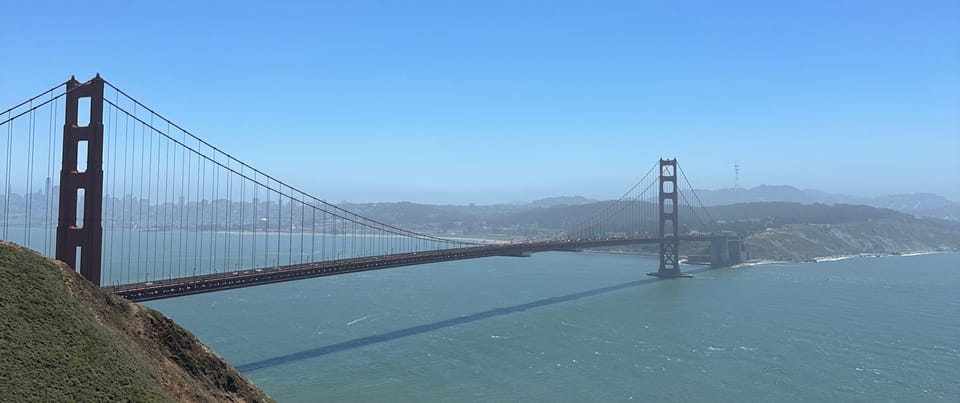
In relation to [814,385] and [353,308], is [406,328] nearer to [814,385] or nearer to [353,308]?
[353,308]

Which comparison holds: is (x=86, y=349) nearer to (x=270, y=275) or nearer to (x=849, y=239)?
(x=270, y=275)

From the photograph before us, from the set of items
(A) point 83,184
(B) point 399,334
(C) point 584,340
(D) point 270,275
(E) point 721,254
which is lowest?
(C) point 584,340

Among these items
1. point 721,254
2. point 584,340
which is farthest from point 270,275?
point 721,254

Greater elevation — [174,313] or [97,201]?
[97,201]

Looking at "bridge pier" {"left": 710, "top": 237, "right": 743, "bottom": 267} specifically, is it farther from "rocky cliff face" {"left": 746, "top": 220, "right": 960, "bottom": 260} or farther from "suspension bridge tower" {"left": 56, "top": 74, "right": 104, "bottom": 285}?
"suspension bridge tower" {"left": 56, "top": 74, "right": 104, "bottom": 285}

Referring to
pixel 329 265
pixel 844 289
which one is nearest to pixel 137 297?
pixel 329 265

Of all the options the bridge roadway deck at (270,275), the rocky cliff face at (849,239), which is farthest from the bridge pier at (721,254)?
the bridge roadway deck at (270,275)

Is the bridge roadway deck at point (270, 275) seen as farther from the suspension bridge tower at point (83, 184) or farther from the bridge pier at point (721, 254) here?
the bridge pier at point (721, 254)
